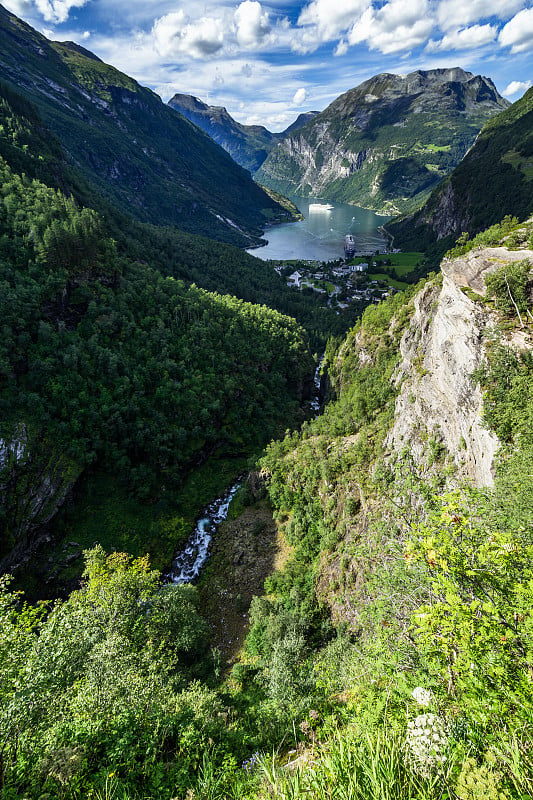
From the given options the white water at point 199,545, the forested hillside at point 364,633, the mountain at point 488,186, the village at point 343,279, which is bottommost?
the white water at point 199,545

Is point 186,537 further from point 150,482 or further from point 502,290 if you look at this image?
point 502,290

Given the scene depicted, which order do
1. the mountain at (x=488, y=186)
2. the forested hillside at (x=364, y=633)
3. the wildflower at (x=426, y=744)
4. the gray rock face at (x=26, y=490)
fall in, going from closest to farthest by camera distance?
the wildflower at (x=426, y=744) < the forested hillside at (x=364, y=633) < the gray rock face at (x=26, y=490) < the mountain at (x=488, y=186)

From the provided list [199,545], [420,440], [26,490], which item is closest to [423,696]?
[420,440]

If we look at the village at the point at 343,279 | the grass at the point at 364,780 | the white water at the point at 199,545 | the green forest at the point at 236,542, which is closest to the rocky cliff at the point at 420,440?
the green forest at the point at 236,542

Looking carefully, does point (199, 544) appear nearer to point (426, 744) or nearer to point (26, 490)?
point (26, 490)

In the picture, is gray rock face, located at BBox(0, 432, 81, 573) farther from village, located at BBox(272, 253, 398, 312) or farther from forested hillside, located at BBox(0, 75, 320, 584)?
village, located at BBox(272, 253, 398, 312)

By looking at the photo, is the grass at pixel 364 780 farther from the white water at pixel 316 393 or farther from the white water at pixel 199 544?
the white water at pixel 316 393
